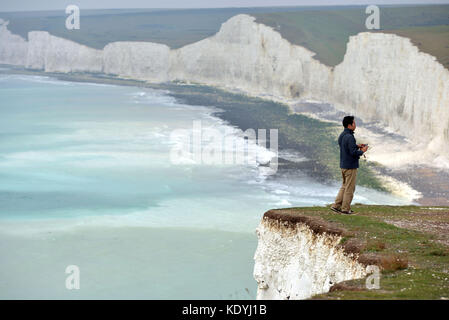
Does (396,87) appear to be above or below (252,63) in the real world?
below

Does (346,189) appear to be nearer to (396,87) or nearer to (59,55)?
(396,87)

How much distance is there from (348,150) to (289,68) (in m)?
72.6

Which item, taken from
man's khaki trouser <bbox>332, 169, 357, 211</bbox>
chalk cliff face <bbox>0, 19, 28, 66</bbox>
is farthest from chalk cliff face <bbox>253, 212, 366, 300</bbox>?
chalk cliff face <bbox>0, 19, 28, 66</bbox>

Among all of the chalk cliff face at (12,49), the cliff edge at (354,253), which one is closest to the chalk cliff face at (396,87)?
the cliff edge at (354,253)

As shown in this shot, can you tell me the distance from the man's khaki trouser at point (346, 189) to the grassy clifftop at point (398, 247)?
24 centimetres

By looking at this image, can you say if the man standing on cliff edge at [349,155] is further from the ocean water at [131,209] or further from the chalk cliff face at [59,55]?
the chalk cliff face at [59,55]

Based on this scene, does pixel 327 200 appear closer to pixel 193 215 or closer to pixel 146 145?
pixel 193 215

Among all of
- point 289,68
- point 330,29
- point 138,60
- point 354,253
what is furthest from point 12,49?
point 354,253

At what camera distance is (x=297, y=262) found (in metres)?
14.5

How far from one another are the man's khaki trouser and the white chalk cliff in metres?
31.4

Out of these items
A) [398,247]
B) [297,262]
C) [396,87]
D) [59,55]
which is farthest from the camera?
[59,55]

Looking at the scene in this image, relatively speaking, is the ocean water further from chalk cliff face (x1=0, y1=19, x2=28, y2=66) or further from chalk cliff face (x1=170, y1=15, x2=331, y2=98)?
chalk cliff face (x1=0, y1=19, x2=28, y2=66)

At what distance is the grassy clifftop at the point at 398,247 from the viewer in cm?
984
